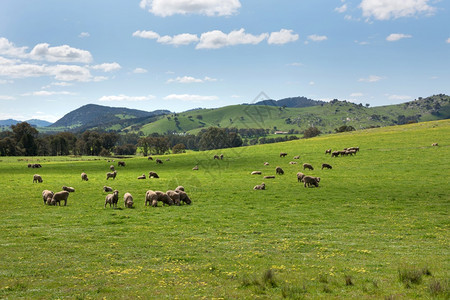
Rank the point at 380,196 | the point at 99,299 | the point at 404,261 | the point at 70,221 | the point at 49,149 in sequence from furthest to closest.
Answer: the point at 49,149 → the point at 380,196 → the point at 70,221 → the point at 404,261 → the point at 99,299

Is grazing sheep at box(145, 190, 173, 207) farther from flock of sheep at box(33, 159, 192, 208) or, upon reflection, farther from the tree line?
the tree line

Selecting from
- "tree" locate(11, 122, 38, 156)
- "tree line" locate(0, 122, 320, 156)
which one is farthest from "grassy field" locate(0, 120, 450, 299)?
"tree" locate(11, 122, 38, 156)

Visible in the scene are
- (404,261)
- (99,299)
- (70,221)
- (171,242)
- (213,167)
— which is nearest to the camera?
(99,299)

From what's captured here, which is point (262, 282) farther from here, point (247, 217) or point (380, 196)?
point (380, 196)

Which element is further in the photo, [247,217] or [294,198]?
[294,198]

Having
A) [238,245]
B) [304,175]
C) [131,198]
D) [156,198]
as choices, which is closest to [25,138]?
[131,198]

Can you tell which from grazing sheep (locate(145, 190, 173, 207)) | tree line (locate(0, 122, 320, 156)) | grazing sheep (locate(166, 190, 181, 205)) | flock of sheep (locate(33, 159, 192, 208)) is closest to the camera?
flock of sheep (locate(33, 159, 192, 208))

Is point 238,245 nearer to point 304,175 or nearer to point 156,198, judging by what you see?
point 156,198

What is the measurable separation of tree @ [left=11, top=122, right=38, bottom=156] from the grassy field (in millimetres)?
116611

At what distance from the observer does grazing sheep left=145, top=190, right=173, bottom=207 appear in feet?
87.8

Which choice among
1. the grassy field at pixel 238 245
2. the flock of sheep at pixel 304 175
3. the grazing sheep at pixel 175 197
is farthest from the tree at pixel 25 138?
the grazing sheep at pixel 175 197

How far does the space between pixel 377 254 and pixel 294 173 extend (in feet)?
107

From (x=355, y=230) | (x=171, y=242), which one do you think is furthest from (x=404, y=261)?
(x=171, y=242)

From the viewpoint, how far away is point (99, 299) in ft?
31.1
